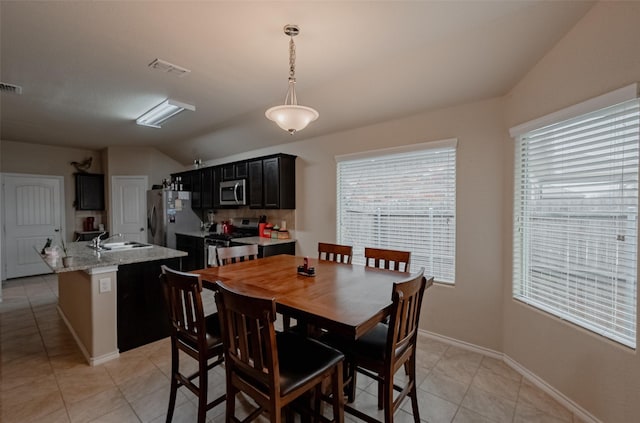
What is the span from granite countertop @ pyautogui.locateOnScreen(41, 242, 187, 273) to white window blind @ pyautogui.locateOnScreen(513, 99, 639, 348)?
3369mm

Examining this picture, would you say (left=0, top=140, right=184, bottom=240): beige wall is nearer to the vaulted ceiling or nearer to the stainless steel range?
the vaulted ceiling

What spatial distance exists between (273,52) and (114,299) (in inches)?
104

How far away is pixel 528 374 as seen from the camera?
2.33 m

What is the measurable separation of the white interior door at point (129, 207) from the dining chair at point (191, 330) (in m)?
5.38

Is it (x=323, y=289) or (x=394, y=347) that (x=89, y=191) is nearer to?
(x=323, y=289)

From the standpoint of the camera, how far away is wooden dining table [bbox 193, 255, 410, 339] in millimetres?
1374

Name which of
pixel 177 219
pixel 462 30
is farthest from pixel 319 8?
pixel 177 219

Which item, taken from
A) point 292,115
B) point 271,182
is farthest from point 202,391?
point 271,182

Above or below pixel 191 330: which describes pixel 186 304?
above

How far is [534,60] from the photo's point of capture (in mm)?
2215

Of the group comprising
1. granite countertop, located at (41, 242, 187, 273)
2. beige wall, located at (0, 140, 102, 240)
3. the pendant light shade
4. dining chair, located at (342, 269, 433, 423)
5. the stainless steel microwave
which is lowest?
dining chair, located at (342, 269, 433, 423)

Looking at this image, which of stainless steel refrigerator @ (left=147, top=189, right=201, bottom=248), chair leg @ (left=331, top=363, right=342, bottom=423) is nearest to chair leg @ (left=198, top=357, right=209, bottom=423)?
chair leg @ (left=331, top=363, right=342, bottom=423)

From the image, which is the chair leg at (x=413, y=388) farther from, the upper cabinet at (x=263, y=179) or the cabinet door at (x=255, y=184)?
the cabinet door at (x=255, y=184)

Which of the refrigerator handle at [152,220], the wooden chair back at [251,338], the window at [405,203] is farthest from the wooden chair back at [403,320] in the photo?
the refrigerator handle at [152,220]
